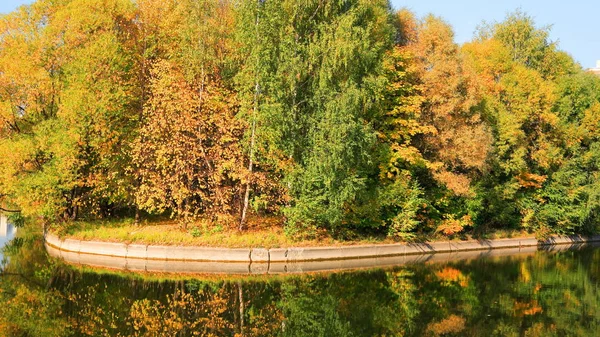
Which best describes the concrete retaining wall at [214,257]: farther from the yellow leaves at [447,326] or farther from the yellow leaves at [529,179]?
the yellow leaves at [529,179]

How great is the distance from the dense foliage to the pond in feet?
19.4

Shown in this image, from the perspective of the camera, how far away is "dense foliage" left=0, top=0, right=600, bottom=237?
2991 centimetres

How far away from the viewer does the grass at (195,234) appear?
1135 inches

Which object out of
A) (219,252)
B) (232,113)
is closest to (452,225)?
(232,113)

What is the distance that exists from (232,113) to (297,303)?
1604 centimetres

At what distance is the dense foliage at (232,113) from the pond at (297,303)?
590cm

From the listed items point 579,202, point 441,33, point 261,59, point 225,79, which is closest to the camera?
point 261,59

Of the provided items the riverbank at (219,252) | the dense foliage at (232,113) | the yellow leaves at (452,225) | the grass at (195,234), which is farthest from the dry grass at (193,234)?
the yellow leaves at (452,225)

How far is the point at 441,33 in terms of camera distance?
37.7 metres

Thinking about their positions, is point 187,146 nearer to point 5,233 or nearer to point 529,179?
point 5,233

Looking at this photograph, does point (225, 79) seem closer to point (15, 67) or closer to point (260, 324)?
point (15, 67)

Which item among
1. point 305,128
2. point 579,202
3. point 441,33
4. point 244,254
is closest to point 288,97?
point 305,128

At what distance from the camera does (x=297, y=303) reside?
18656mm

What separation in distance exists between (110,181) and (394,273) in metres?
16.9
